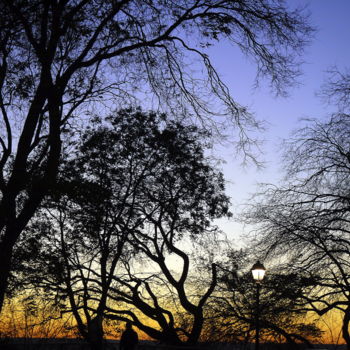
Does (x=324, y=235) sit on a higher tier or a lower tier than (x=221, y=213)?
lower

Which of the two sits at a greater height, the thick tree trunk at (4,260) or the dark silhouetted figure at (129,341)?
the thick tree trunk at (4,260)

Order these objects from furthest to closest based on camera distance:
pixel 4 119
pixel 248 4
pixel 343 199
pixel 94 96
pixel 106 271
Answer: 1. pixel 106 271
2. pixel 343 199
3. pixel 94 96
4. pixel 4 119
5. pixel 248 4

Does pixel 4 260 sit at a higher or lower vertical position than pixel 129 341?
higher

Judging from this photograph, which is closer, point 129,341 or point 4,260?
point 4,260

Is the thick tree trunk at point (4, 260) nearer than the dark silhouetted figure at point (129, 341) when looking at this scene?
Yes

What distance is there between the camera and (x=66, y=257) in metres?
20.6

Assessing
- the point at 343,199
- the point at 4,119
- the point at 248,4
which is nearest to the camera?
the point at 248,4

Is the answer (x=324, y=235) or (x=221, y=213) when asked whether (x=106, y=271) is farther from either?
(x=324, y=235)

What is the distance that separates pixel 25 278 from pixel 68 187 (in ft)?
30.7

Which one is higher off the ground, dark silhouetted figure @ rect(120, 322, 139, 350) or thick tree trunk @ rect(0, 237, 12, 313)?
thick tree trunk @ rect(0, 237, 12, 313)

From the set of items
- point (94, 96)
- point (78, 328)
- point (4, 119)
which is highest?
point (94, 96)

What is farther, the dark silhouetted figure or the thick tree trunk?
the dark silhouetted figure

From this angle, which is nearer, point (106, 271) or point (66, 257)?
point (66, 257)

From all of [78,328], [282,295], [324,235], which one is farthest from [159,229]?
[324,235]
